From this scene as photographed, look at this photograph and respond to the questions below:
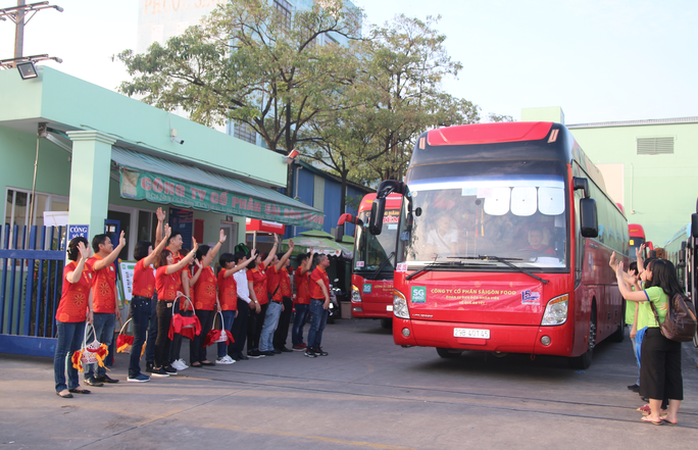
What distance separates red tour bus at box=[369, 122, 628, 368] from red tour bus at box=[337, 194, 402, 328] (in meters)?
5.34

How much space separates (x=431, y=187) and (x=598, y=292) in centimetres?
351

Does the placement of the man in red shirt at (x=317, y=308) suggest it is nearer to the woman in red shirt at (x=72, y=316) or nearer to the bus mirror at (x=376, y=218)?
the bus mirror at (x=376, y=218)

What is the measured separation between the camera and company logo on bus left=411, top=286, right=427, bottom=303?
24.5 feet

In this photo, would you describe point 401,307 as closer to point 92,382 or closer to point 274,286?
point 274,286

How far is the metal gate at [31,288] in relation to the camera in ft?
25.2

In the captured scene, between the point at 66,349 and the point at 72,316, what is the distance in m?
0.36

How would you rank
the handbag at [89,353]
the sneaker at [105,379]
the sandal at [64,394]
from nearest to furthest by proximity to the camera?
1. the sandal at [64,394]
2. the handbag at [89,353]
3. the sneaker at [105,379]

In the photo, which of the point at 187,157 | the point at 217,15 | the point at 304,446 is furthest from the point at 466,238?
the point at 217,15

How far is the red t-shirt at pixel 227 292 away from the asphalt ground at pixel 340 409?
89 cm

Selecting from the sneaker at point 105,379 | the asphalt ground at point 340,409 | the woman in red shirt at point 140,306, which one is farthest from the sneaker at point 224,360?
the sneaker at point 105,379

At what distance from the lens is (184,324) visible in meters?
7.41

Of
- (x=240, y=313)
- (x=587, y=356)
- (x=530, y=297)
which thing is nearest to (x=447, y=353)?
(x=587, y=356)

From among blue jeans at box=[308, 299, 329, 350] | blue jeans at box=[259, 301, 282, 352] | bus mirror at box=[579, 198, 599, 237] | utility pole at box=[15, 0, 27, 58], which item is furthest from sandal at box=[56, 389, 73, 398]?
utility pole at box=[15, 0, 27, 58]

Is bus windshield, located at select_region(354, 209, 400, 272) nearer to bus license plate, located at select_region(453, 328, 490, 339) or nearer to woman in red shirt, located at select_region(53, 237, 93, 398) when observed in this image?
bus license plate, located at select_region(453, 328, 490, 339)
